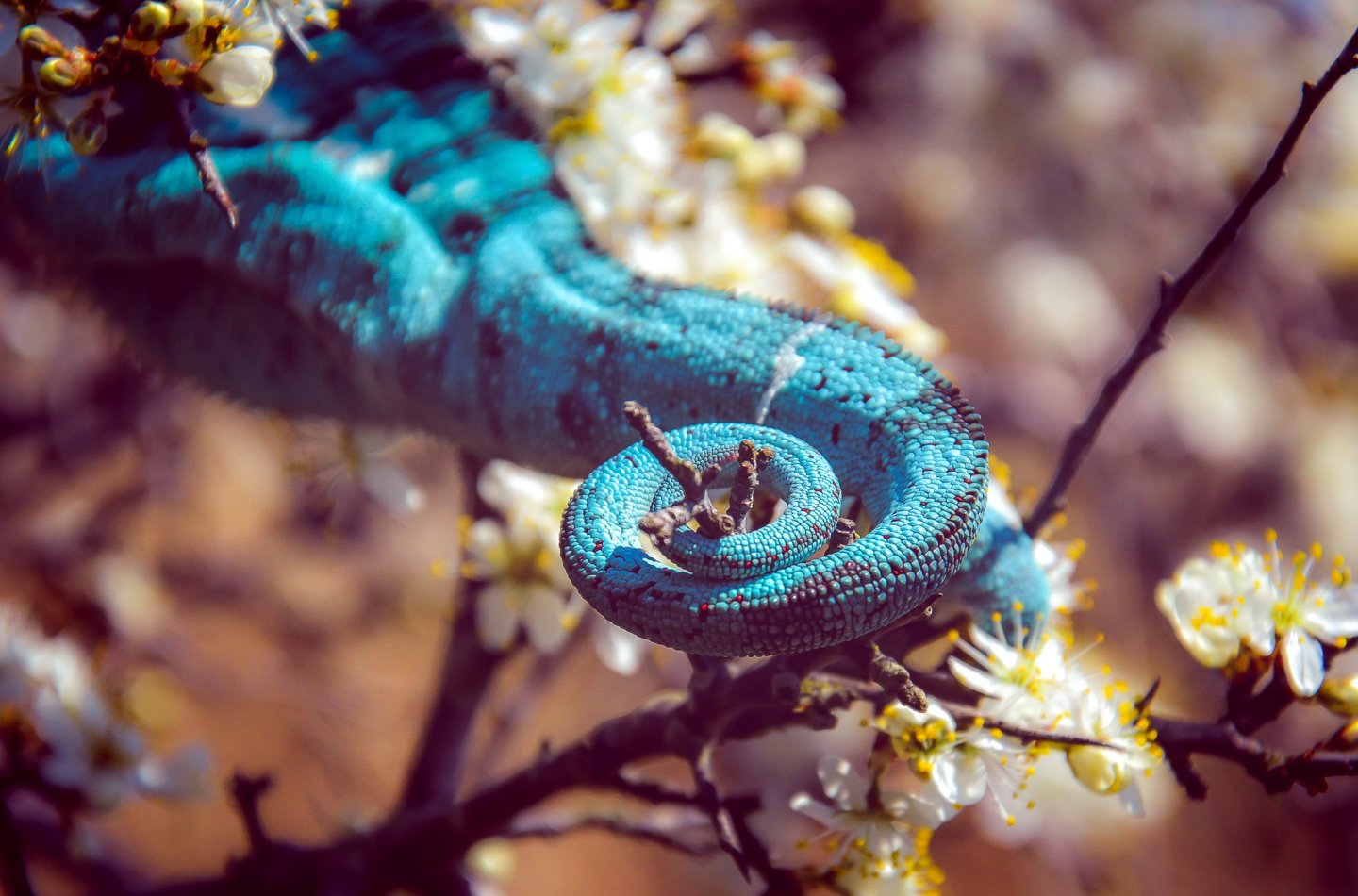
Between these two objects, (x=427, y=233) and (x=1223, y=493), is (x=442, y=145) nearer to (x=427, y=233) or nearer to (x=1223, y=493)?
(x=427, y=233)

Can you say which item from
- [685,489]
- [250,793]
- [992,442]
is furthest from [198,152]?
[992,442]

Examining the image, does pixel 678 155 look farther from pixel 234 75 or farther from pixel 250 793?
pixel 250 793

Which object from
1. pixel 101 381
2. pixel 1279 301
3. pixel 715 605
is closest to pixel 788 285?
pixel 715 605

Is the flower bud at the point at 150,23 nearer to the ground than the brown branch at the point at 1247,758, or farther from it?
farther from it

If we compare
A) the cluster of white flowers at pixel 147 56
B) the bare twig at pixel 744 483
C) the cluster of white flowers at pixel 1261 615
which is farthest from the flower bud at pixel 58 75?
the cluster of white flowers at pixel 1261 615

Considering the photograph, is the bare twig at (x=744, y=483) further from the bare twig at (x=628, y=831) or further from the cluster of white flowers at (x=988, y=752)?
the bare twig at (x=628, y=831)

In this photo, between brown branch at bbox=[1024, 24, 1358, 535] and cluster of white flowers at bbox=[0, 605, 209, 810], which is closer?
brown branch at bbox=[1024, 24, 1358, 535]

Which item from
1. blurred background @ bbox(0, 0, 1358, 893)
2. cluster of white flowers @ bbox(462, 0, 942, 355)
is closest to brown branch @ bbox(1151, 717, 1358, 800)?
cluster of white flowers @ bbox(462, 0, 942, 355)

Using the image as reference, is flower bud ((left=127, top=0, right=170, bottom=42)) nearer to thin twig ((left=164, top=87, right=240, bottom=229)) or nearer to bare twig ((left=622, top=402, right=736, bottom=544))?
thin twig ((left=164, top=87, right=240, bottom=229))
